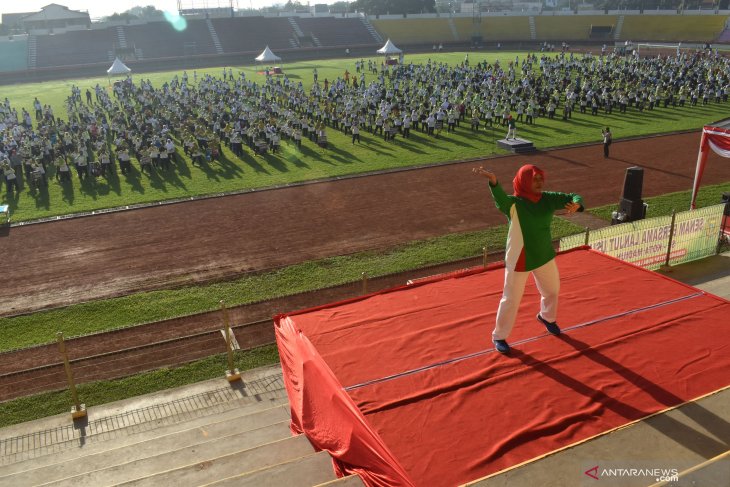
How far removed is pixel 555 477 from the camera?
14.7ft

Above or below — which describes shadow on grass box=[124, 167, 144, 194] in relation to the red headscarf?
below

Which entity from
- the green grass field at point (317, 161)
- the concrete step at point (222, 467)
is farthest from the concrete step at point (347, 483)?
the green grass field at point (317, 161)

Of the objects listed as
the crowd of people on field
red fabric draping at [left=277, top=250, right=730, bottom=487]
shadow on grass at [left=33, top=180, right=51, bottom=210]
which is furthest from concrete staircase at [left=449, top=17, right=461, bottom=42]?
red fabric draping at [left=277, top=250, right=730, bottom=487]

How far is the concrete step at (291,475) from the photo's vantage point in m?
4.46

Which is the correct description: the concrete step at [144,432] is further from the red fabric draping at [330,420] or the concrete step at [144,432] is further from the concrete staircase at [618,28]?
the concrete staircase at [618,28]

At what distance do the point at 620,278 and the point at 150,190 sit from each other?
52.8 ft

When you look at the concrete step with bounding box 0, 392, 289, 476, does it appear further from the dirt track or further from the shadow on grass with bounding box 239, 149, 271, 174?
the shadow on grass with bounding box 239, 149, 271, 174

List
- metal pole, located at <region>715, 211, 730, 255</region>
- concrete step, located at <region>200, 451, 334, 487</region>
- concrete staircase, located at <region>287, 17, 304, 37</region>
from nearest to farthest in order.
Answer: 1. concrete step, located at <region>200, 451, 334, 487</region>
2. metal pole, located at <region>715, 211, 730, 255</region>
3. concrete staircase, located at <region>287, 17, 304, 37</region>

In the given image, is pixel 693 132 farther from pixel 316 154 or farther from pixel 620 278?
pixel 620 278

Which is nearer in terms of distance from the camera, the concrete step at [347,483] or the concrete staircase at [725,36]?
the concrete step at [347,483]

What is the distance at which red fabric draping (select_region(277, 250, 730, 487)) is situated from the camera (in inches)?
201

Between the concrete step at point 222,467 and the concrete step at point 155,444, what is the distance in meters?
0.88

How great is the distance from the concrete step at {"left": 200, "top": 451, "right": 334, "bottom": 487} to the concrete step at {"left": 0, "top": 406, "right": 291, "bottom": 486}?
1821 mm

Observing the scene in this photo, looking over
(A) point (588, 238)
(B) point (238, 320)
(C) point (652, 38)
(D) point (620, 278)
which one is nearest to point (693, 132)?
(A) point (588, 238)
